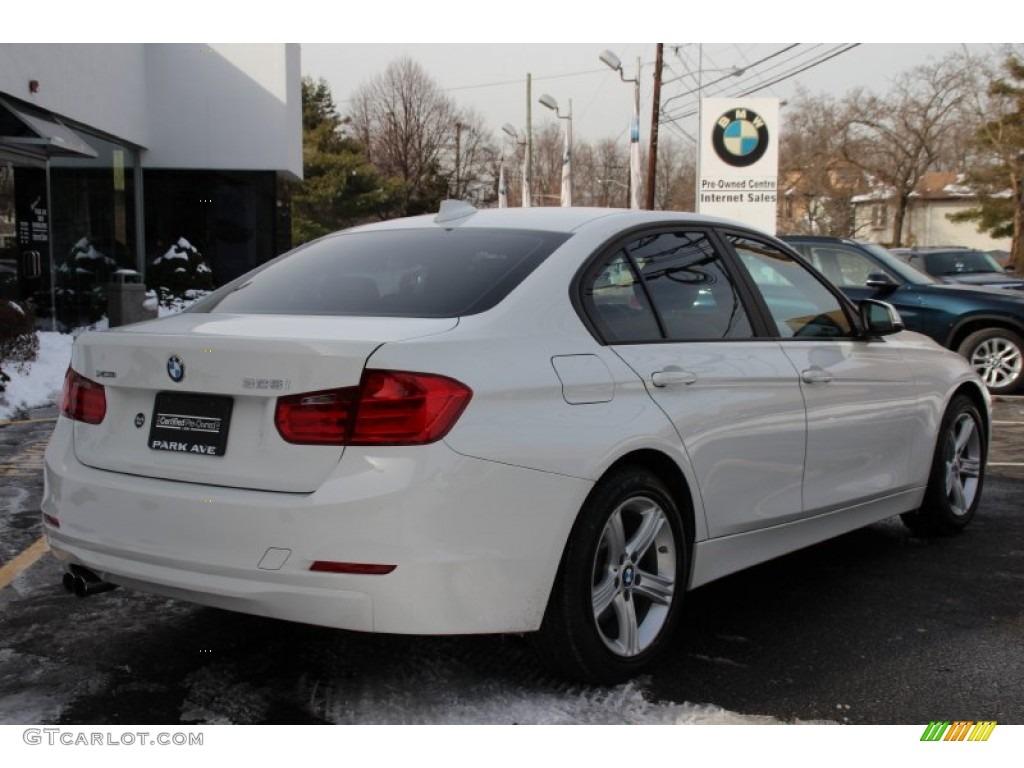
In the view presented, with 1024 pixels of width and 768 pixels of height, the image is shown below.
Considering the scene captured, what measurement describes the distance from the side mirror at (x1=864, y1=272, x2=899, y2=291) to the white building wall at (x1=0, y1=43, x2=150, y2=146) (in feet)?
36.6

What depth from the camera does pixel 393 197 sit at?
52.2 metres

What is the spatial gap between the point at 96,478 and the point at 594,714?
172 centimetres

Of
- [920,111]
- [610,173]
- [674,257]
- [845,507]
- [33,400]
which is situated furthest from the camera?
[610,173]

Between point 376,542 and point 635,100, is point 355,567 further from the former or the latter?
point 635,100

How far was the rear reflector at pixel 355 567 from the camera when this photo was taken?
2914mm

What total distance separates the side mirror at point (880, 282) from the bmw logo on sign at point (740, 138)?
6.81 metres

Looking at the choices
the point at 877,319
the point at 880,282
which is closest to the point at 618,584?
the point at 877,319

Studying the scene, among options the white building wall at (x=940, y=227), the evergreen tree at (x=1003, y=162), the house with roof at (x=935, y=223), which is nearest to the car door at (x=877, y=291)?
the evergreen tree at (x=1003, y=162)

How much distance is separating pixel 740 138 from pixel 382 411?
1638cm

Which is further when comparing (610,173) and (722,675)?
(610,173)

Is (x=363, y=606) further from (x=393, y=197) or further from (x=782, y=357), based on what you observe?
(x=393, y=197)

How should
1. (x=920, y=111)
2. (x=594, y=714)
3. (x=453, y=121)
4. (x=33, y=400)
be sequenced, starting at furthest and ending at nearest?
(x=453, y=121) → (x=920, y=111) → (x=33, y=400) → (x=594, y=714)

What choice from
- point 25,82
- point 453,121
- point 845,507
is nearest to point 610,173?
point 453,121

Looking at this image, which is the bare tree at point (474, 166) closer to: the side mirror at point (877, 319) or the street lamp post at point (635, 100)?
the street lamp post at point (635, 100)
